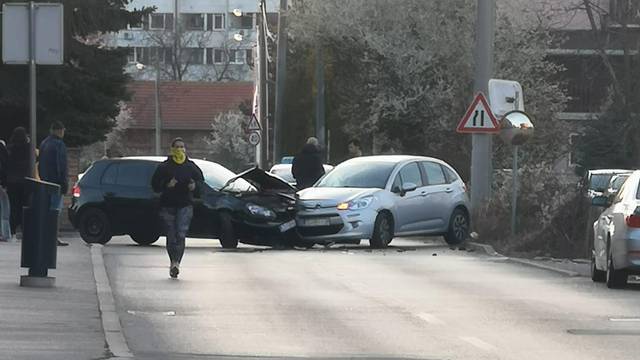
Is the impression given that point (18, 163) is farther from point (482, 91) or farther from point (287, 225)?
point (482, 91)

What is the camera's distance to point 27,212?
1562 centimetres

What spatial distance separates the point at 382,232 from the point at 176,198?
758cm

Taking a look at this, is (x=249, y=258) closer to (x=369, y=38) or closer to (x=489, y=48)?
(x=489, y=48)

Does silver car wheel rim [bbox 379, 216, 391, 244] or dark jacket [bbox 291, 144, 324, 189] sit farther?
dark jacket [bbox 291, 144, 324, 189]

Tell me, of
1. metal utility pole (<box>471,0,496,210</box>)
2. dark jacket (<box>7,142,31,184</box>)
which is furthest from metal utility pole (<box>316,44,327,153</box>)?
dark jacket (<box>7,142,31,184</box>)

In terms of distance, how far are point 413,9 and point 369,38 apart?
1704mm

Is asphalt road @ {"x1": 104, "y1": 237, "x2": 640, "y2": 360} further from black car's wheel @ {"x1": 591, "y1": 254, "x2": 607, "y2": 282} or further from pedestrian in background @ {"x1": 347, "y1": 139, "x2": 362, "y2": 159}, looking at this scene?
pedestrian in background @ {"x1": 347, "y1": 139, "x2": 362, "y2": 159}

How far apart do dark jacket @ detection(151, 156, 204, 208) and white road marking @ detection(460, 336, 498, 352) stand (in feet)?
21.8

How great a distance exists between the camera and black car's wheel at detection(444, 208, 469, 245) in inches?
1073

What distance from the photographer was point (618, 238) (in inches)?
677

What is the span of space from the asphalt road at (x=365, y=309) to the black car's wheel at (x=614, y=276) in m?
0.17

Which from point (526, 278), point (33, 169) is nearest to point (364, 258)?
point (526, 278)

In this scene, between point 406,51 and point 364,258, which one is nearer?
point 364,258

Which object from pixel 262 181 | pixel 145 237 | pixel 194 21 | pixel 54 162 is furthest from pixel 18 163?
pixel 194 21
